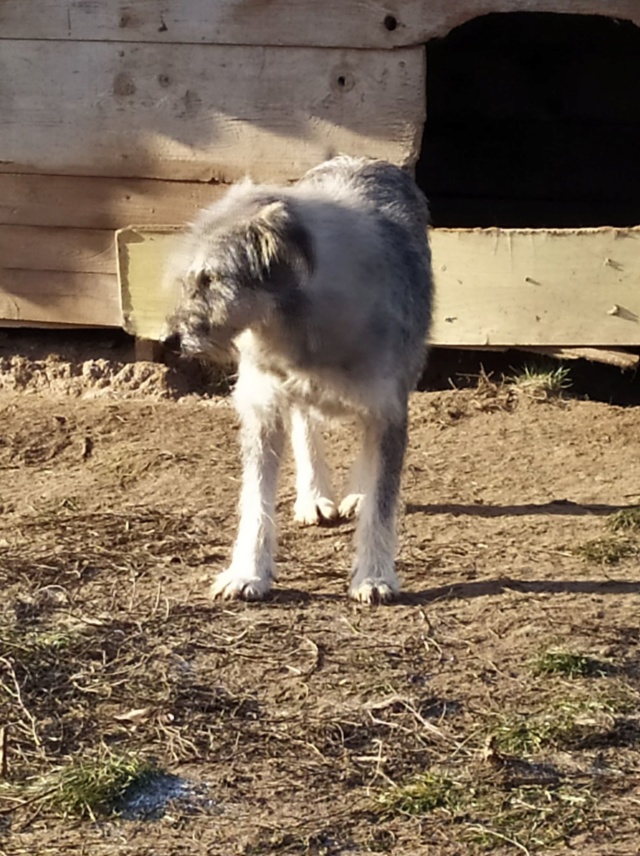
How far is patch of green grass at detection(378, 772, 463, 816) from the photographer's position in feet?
12.1

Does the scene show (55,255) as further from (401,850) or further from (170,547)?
(401,850)

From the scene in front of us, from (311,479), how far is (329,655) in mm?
1545

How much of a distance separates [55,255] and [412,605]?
3937mm

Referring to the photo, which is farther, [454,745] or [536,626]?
[536,626]

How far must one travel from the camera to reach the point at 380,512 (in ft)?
17.2

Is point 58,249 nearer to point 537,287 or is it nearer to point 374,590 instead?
point 537,287

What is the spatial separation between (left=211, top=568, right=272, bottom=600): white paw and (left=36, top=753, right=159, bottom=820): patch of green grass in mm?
1282

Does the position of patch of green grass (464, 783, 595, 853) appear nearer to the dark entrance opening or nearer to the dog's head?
the dog's head

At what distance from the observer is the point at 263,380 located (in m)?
5.21

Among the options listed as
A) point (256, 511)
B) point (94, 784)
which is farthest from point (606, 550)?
point (94, 784)

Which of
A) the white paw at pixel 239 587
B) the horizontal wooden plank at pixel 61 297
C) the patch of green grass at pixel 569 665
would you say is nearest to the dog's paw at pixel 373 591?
the white paw at pixel 239 587

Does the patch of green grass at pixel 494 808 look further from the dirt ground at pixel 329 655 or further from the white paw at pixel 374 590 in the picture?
the white paw at pixel 374 590

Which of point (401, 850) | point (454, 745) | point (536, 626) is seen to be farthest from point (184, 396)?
point (401, 850)

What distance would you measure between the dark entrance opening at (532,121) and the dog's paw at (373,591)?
6.84 meters
